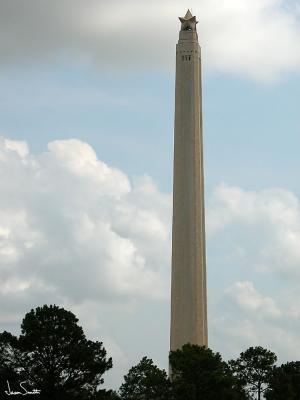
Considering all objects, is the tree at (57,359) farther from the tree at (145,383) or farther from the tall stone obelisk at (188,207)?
the tall stone obelisk at (188,207)

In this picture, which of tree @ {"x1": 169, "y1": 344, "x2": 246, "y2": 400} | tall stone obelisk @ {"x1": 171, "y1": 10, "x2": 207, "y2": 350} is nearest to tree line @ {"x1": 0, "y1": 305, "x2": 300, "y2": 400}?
tree @ {"x1": 169, "y1": 344, "x2": 246, "y2": 400}

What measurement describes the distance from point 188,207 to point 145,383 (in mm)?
41054

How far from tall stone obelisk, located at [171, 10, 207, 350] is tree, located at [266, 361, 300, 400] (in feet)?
52.2

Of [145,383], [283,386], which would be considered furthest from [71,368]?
[283,386]

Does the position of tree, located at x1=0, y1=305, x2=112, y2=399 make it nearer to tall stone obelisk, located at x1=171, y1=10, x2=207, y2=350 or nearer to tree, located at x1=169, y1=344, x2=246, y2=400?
tree, located at x1=169, y1=344, x2=246, y2=400

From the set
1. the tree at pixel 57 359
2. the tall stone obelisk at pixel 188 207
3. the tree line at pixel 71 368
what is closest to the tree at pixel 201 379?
the tree line at pixel 71 368

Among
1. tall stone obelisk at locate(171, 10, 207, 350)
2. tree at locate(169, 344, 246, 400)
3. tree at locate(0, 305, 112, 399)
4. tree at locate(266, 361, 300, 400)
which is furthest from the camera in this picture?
tall stone obelisk at locate(171, 10, 207, 350)

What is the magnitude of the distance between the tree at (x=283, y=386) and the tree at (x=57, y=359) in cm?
3559

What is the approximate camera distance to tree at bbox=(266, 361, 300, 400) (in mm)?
144125

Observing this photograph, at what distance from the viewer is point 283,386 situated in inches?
5689

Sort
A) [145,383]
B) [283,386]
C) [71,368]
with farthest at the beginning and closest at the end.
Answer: [283,386] → [145,383] → [71,368]

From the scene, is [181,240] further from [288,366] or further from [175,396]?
[175,396]

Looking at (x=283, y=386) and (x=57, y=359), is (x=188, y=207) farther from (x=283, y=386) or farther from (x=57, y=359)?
(x=57, y=359)

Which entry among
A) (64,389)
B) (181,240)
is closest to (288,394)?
(181,240)
